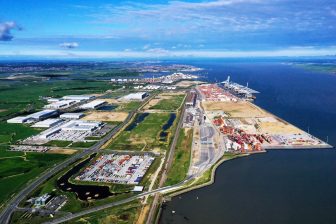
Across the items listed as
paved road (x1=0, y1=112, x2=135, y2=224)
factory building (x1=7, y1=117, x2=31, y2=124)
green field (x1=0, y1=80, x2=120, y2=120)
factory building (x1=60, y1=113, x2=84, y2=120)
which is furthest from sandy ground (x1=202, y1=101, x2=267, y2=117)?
green field (x1=0, y1=80, x2=120, y2=120)

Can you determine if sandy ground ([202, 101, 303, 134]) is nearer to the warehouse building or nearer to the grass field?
the warehouse building

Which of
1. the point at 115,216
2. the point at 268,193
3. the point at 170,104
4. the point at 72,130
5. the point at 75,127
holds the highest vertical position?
the point at 170,104

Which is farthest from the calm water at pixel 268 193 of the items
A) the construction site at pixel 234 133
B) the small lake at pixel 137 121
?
the small lake at pixel 137 121

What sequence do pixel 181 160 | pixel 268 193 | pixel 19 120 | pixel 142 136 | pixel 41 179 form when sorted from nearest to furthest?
pixel 268 193
pixel 41 179
pixel 181 160
pixel 142 136
pixel 19 120

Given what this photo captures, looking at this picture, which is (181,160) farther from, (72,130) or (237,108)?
(237,108)

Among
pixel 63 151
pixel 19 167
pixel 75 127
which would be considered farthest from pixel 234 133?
pixel 19 167

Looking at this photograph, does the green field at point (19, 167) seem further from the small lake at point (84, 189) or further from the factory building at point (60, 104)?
the factory building at point (60, 104)
